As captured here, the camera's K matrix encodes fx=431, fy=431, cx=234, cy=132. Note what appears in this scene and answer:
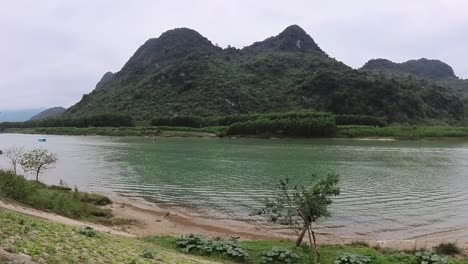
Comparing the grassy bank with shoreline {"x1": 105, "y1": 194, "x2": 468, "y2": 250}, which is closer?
the grassy bank

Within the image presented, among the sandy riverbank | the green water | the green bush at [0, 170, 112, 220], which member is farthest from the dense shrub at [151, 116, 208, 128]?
the green bush at [0, 170, 112, 220]

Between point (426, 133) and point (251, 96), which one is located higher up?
point (251, 96)

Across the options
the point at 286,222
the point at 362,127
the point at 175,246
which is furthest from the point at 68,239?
the point at 362,127

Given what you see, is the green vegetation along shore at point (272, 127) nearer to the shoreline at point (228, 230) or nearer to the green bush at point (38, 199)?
the shoreline at point (228, 230)

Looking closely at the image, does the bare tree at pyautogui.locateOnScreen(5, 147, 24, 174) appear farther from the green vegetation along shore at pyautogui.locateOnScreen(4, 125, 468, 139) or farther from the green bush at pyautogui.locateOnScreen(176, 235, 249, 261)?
the green vegetation along shore at pyautogui.locateOnScreen(4, 125, 468, 139)

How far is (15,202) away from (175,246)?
10.2 metres

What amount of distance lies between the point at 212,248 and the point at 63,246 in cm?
708

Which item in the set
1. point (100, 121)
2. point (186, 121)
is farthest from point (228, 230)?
point (100, 121)

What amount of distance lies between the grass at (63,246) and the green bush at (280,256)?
4.08 metres

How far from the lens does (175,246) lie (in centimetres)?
1836

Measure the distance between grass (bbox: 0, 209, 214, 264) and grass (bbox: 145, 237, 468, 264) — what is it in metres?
3.81

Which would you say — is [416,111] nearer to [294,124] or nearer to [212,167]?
[294,124]

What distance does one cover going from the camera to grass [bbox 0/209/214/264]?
34.8 feet

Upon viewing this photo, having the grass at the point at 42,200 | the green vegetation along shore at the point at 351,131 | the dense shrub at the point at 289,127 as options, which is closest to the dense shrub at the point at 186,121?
the green vegetation along shore at the point at 351,131
